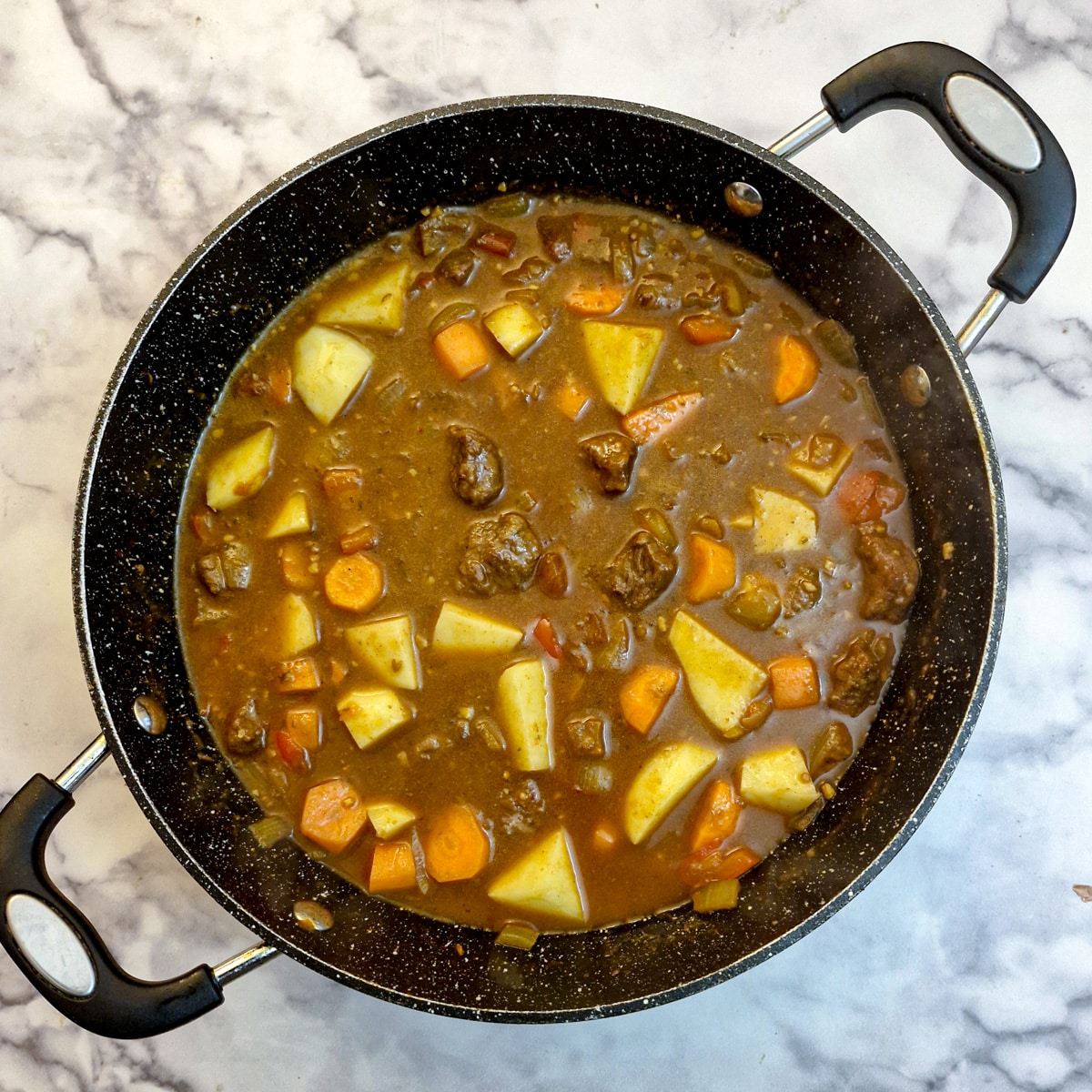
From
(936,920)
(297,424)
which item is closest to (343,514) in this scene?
(297,424)

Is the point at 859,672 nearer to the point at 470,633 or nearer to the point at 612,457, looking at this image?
the point at 612,457

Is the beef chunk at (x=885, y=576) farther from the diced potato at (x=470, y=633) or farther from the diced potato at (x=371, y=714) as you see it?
the diced potato at (x=371, y=714)

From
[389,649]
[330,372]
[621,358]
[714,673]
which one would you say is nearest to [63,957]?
[389,649]

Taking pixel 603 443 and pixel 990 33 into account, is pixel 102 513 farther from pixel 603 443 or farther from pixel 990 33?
pixel 990 33

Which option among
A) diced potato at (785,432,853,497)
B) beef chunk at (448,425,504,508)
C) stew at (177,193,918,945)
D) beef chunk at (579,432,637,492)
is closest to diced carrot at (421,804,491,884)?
stew at (177,193,918,945)

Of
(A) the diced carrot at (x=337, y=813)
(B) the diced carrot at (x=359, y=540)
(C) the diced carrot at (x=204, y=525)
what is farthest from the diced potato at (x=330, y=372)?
(A) the diced carrot at (x=337, y=813)

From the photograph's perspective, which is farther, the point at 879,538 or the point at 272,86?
the point at 272,86

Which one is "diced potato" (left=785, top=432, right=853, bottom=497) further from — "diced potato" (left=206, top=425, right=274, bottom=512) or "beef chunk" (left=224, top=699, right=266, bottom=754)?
"beef chunk" (left=224, top=699, right=266, bottom=754)
